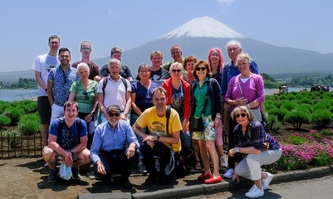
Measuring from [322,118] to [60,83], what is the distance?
32.9 ft

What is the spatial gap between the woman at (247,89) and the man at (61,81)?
2.77 metres

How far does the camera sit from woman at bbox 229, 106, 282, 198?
5.42 m

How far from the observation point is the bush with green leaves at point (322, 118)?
1303 centimetres

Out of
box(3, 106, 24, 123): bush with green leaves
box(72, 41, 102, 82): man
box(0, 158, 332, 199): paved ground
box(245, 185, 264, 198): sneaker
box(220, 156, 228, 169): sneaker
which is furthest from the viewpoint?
box(3, 106, 24, 123): bush with green leaves

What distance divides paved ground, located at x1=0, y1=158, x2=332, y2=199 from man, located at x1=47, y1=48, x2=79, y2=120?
112cm

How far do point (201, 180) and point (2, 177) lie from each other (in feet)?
10.6

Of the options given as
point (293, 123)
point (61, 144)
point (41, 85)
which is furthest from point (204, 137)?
point (293, 123)

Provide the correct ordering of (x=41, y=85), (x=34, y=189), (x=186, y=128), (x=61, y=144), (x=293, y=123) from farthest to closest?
(x=293, y=123) < (x=41, y=85) < (x=186, y=128) < (x=61, y=144) < (x=34, y=189)

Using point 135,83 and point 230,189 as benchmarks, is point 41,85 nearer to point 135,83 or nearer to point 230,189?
point 135,83

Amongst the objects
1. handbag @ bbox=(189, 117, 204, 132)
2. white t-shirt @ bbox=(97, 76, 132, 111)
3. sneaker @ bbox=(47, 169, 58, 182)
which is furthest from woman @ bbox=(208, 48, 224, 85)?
sneaker @ bbox=(47, 169, 58, 182)

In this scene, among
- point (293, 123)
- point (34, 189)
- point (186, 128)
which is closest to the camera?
point (34, 189)

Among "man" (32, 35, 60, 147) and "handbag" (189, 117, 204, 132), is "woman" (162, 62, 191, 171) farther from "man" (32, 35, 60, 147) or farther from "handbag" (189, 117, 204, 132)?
"man" (32, 35, 60, 147)

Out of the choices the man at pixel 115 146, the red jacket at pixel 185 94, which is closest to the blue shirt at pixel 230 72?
the red jacket at pixel 185 94

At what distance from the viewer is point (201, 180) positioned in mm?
5914
